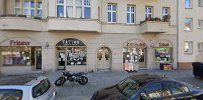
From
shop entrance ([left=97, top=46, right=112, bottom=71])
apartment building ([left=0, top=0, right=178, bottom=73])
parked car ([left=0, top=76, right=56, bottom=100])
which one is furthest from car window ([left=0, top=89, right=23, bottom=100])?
shop entrance ([left=97, top=46, right=112, bottom=71])

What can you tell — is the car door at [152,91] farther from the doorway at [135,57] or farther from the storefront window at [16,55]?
the storefront window at [16,55]

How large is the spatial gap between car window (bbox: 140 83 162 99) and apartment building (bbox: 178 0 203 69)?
16.6m

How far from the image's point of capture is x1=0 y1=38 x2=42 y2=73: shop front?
57.8 feet

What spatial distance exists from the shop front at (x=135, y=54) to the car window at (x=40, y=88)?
14.2m

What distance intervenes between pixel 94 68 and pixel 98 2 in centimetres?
606

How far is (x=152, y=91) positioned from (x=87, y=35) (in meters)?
13.3

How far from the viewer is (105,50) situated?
66.7 feet

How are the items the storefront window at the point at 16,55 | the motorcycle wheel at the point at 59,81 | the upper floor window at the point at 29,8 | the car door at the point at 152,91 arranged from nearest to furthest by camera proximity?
1. the car door at the point at 152,91
2. the motorcycle wheel at the point at 59,81
3. the storefront window at the point at 16,55
4. the upper floor window at the point at 29,8

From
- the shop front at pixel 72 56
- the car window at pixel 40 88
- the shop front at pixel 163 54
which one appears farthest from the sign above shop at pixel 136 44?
the car window at pixel 40 88

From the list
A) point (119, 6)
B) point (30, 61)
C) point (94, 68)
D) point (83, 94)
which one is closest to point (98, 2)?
point (119, 6)

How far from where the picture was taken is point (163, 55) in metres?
21.6

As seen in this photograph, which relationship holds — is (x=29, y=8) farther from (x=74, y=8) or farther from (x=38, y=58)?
(x=38, y=58)

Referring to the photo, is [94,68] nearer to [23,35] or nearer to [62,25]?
[62,25]

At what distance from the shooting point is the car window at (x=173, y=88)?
6488mm
